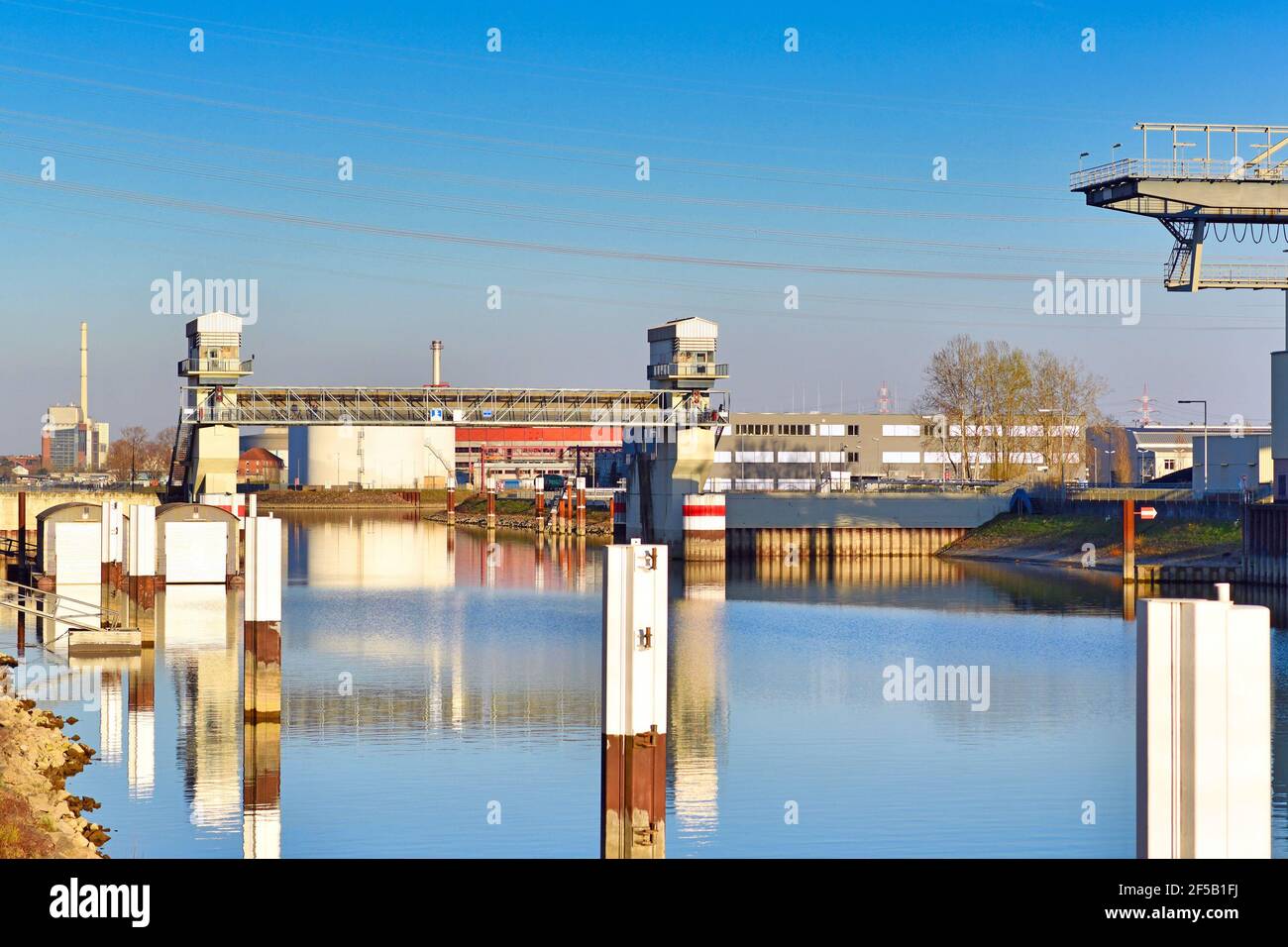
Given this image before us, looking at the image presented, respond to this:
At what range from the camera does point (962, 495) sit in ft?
273

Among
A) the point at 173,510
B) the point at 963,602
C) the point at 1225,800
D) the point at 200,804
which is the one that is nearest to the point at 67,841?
the point at 200,804

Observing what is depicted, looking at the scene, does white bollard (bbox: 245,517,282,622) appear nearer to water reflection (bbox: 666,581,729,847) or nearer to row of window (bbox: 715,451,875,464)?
water reflection (bbox: 666,581,729,847)

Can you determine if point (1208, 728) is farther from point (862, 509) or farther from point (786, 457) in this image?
point (786, 457)

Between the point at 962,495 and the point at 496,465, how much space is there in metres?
85.8

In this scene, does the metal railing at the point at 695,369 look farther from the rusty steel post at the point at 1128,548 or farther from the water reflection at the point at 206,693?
the water reflection at the point at 206,693

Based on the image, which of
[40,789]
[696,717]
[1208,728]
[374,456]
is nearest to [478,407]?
[696,717]

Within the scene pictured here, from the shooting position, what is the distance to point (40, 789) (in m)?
18.9

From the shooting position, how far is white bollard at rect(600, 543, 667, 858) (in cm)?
1567

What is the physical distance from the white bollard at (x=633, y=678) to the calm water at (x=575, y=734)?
3013 millimetres

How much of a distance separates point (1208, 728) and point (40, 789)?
14.9 m

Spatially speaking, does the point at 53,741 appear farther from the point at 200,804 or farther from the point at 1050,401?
the point at 1050,401

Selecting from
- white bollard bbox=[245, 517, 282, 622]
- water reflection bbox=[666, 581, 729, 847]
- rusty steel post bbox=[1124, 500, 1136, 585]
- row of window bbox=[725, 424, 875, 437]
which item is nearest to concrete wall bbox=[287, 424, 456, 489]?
row of window bbox=[725, 424, 875, 437]

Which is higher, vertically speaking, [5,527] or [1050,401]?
[1050,401]
